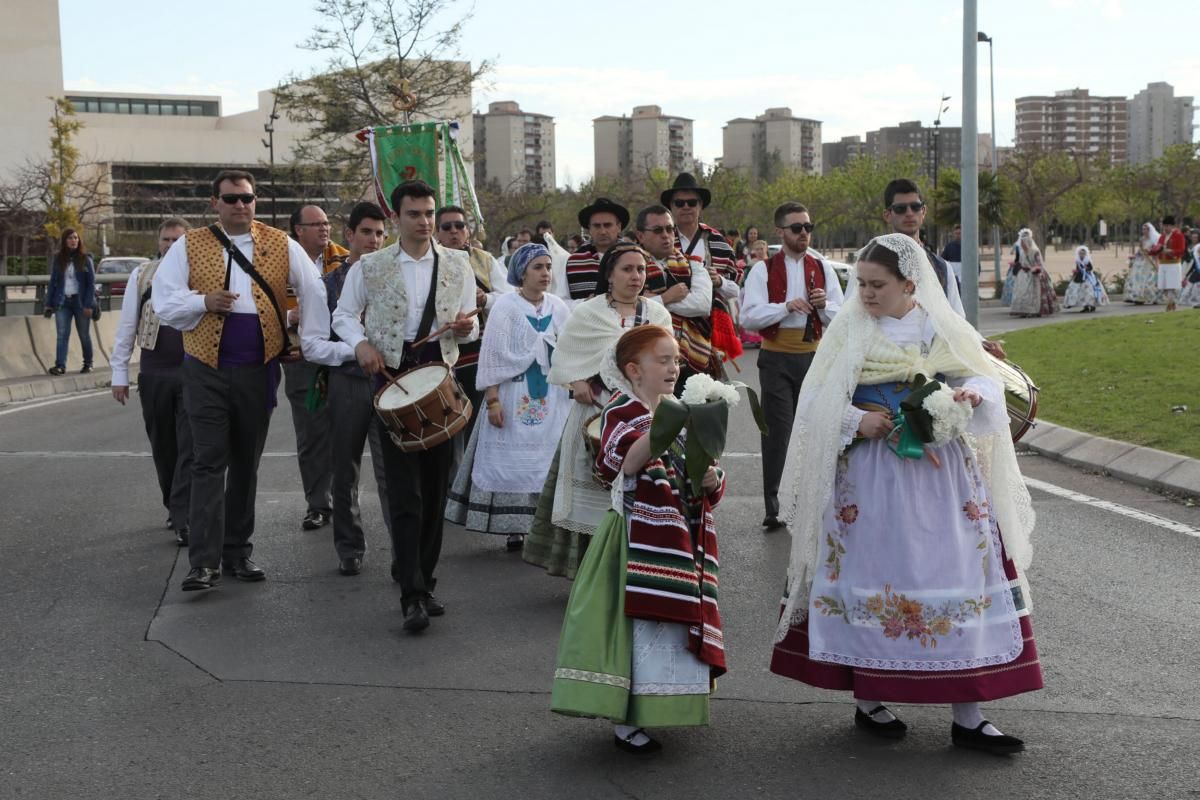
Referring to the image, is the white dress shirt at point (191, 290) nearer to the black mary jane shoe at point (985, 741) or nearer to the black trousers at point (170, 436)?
the black trousers at point (170, 436)

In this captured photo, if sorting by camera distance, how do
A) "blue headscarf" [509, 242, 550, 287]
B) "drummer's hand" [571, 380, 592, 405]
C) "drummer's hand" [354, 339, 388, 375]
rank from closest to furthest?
"drummer's hand" [354, 339, 388, 375], "drummer's hand" [571, 380, 592, 405], "blue headscarf" [509, 242, 550, 287]

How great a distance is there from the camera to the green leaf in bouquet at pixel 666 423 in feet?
15.9

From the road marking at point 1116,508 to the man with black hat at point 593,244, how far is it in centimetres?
376

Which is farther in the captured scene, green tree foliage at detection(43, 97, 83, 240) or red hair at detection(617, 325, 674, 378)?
green tree foliage at detection(43, 97, 83, 240)

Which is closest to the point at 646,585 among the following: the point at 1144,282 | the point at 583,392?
the point at 583,392

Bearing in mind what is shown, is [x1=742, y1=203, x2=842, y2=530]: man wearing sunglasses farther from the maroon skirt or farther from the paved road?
the maroon skirt

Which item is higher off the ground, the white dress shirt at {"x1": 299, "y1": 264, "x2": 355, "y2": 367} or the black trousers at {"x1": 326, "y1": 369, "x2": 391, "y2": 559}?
the white dress shirt at {"x1": 299, "y1": 264, "x2": 355, "y2": 367}

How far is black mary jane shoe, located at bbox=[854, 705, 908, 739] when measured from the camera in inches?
206

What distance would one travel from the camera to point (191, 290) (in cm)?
780

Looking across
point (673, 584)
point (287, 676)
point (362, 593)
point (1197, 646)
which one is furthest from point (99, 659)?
point (1197, 646)

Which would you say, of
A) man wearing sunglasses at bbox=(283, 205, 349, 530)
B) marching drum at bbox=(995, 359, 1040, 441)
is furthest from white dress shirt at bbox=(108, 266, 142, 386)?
marching drum at bbox=(995, 359, 1040, 441)

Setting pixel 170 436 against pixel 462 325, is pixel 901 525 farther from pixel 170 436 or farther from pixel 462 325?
pixel 170 436

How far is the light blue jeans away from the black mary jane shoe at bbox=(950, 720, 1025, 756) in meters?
17.0

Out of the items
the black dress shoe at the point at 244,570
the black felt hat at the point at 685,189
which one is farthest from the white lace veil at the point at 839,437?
the black felt hat at the point at 685,189
